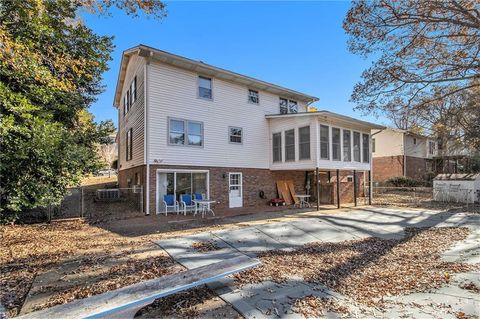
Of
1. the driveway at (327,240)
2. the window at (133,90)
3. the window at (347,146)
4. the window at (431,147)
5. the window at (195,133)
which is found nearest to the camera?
the driveway at (327,240)

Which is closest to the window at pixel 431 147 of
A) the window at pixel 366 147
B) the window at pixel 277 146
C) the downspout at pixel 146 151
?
the window at pixel 366 147

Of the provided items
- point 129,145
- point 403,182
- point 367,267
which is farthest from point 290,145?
point 403,182

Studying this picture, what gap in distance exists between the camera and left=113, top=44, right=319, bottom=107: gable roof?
39.9ft

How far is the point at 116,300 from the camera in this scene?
3248mm

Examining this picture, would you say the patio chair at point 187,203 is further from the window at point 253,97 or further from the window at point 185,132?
the window at point 253,97

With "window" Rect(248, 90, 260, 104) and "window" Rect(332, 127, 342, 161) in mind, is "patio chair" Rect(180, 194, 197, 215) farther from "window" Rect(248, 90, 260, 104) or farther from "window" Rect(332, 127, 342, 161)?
"window" Rect(332, 127, 342, 161)

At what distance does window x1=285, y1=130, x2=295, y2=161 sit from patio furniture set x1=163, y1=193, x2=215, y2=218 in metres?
5.16

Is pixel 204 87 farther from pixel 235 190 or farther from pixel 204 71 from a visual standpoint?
pixel 235 190

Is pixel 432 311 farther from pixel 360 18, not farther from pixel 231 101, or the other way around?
pixel 231 101

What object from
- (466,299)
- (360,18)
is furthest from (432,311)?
(360,18)

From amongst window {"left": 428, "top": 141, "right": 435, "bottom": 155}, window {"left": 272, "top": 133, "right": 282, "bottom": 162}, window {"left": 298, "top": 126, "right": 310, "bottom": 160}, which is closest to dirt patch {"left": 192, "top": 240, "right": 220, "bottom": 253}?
window {"left": 298, "top": 126, "right": 310, "bottom": 160}

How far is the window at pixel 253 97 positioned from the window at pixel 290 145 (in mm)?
2702

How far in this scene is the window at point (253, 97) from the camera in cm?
1600

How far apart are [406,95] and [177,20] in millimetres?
9876
